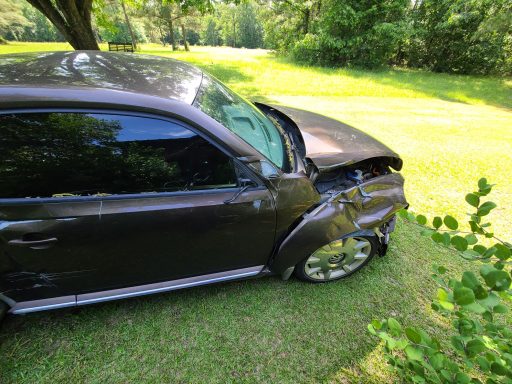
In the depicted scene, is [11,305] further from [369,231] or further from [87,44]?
[87,44]

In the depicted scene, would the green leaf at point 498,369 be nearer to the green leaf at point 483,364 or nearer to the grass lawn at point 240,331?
the green leaf at point 483,364

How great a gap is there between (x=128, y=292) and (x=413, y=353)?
5.38 feet

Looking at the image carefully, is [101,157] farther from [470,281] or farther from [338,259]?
[338,259]

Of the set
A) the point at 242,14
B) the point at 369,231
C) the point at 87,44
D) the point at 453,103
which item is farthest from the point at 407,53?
the point at 242,14

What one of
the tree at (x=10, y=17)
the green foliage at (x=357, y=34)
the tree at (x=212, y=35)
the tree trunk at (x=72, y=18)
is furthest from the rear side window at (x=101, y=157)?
the tree at (x=212, y=35)

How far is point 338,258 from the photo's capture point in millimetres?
2256

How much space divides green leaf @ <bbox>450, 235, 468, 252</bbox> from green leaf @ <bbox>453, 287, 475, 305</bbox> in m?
0.18

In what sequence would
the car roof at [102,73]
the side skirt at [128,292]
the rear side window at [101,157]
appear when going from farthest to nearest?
the side skirt at [128,292]
the car roof at [102,73]
the rear side window at [101,157]

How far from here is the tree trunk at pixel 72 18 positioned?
6441 mm

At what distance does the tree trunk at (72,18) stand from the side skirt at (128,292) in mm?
7576

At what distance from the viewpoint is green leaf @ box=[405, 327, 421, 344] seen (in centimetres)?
92

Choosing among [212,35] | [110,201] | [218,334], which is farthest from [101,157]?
[212,35]

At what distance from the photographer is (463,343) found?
923mm

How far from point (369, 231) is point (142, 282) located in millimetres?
1744
